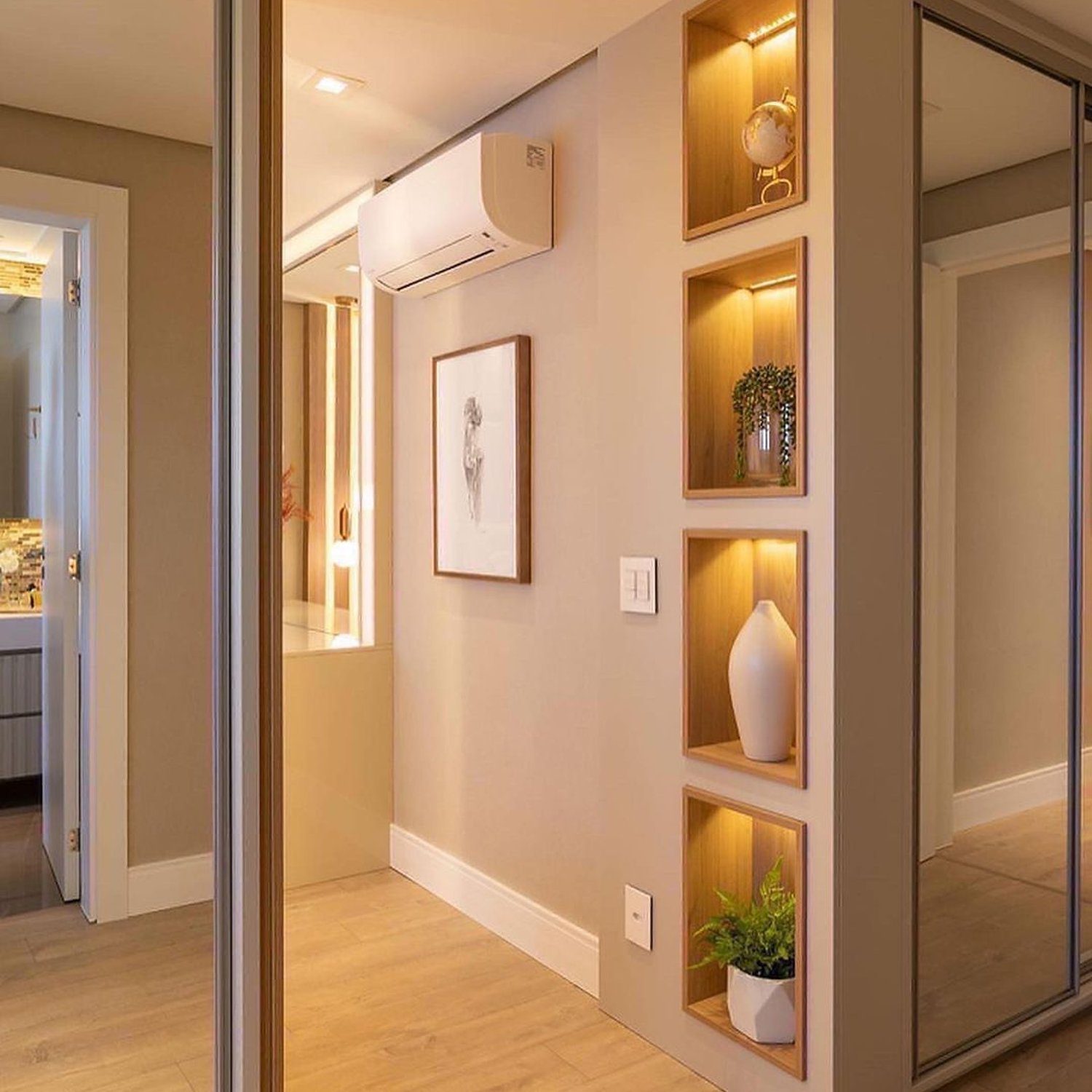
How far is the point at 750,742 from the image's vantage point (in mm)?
2279

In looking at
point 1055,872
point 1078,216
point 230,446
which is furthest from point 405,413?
point 1055,872

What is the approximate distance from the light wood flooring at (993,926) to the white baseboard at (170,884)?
4.96ft

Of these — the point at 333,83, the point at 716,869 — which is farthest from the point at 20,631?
the point at 333,83

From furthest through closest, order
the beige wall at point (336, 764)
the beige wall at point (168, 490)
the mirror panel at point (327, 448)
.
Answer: the mirror panel at point (327, 448) → the beige wall at point (336, 764) → the beige wall at point (168, 490)

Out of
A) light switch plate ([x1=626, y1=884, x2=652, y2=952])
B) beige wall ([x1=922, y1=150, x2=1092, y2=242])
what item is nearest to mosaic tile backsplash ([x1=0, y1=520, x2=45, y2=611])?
light switch plate ([x1=626, y1=884, x2=652, y2=952])

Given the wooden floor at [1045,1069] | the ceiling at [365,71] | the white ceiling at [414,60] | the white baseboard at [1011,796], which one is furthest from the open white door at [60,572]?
the wooden floor at [1045,1069]

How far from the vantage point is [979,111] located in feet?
7.98

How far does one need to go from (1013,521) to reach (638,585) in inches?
37.1

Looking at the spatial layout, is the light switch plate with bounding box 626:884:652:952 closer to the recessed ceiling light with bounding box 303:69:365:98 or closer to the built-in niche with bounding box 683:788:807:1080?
the built-in niche with bounding box 683:788:807:1080

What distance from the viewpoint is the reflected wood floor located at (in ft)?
5.63

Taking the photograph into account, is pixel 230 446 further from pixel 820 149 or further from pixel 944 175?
pixel 944 175

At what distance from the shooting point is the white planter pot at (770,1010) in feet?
7.32

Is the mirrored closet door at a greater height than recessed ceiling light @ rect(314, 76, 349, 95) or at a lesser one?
lesser

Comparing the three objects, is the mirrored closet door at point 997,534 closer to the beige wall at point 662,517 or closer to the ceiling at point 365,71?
the ceiling at point 365,71
